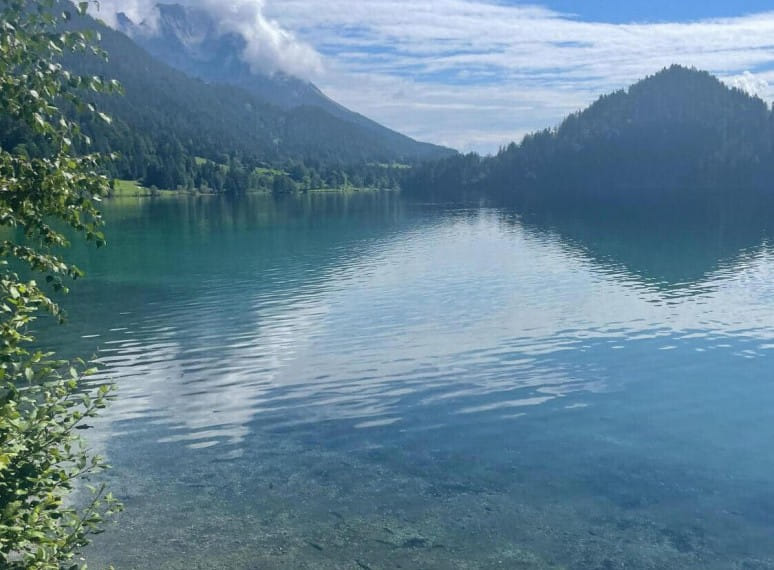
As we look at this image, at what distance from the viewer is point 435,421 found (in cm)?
3425

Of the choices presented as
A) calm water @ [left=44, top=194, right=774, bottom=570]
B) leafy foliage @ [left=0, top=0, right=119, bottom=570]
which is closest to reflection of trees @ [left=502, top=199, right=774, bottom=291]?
calm water @ [left=44, top=194, right=774, bottom=570]

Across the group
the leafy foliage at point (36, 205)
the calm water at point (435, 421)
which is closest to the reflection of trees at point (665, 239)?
the calm water at point (435, 421)

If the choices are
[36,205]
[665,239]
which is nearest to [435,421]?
[36,205]

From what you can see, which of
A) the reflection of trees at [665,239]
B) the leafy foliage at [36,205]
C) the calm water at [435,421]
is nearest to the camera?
the leafy foliage at [36,205]

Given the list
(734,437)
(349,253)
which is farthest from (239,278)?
(734,437)

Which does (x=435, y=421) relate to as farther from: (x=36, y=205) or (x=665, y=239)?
(x=665, y=239)

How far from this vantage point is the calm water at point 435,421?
76.6 ft

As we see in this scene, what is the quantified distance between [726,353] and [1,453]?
48222 millimetres

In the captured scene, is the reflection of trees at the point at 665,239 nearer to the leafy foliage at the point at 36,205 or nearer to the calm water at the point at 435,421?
the calm water at the point at 435,421

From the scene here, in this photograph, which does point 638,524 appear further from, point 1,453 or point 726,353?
point 726,353

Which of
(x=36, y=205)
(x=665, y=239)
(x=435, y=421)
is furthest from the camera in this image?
(x=665, y=239)

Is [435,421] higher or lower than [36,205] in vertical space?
lower

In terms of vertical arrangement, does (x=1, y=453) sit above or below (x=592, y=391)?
above

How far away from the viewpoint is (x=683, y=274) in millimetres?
82562
